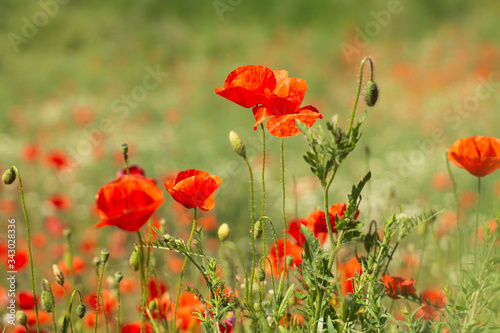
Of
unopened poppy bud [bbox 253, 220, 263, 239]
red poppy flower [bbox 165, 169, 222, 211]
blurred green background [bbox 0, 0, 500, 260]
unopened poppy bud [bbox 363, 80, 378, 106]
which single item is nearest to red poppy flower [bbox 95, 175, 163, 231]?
red poppy flower [bbox 165, 169, 222, 211]

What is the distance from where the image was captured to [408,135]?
661cm

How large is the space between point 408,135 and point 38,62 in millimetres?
9851

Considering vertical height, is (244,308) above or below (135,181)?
below

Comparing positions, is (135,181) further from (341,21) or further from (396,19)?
(341,21)

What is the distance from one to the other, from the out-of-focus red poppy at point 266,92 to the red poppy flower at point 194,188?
170mm

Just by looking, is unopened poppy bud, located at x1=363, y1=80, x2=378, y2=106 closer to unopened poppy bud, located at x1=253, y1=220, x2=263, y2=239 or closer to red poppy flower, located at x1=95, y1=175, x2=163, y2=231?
unopened poppy bud, located at x1=253, y1=220, x2=263, y2=239

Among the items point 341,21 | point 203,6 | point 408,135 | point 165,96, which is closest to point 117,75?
point 165,96

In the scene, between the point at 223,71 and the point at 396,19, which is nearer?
the point at 223,71

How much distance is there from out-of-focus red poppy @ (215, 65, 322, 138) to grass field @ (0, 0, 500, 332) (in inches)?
5.4

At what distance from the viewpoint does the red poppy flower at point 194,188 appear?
0.97 meters

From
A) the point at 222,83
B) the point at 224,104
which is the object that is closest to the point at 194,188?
the point at 224,104

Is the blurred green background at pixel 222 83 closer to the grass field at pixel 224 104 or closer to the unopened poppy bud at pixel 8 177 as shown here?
the grass field at pixel 224 104

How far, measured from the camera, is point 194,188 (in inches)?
38.6

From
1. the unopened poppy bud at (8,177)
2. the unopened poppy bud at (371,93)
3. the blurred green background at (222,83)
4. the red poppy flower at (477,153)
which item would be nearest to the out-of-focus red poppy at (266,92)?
the unopened poppy bud at (371,93)
